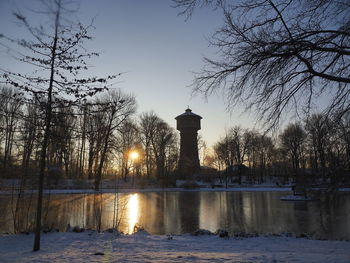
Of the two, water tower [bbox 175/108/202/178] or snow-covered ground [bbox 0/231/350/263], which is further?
water tower [bbox 175/108/202/178]

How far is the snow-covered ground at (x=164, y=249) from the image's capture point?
19.1ft

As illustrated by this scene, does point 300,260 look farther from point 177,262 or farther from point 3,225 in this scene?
point 3,225

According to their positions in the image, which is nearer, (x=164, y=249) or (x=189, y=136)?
(x=164, y=249)

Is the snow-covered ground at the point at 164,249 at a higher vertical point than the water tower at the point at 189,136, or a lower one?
lower

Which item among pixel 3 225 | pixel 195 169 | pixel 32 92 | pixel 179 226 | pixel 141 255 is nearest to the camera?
pixel 141 255

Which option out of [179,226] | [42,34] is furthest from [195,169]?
[42,34]

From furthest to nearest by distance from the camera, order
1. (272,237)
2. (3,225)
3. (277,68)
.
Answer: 1. (3,225)
2. (272,237)
3. (277,68)

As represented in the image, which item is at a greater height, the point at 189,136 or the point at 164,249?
the point at 189,136

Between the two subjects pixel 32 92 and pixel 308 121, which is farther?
pixel 32 92

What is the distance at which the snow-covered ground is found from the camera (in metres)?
5.82

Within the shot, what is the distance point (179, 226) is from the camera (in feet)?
38.9

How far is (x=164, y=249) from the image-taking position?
6969mm

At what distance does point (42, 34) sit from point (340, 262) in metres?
8.03

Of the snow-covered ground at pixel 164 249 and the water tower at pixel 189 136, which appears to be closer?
the snow-covered ground at pixel 164 249
